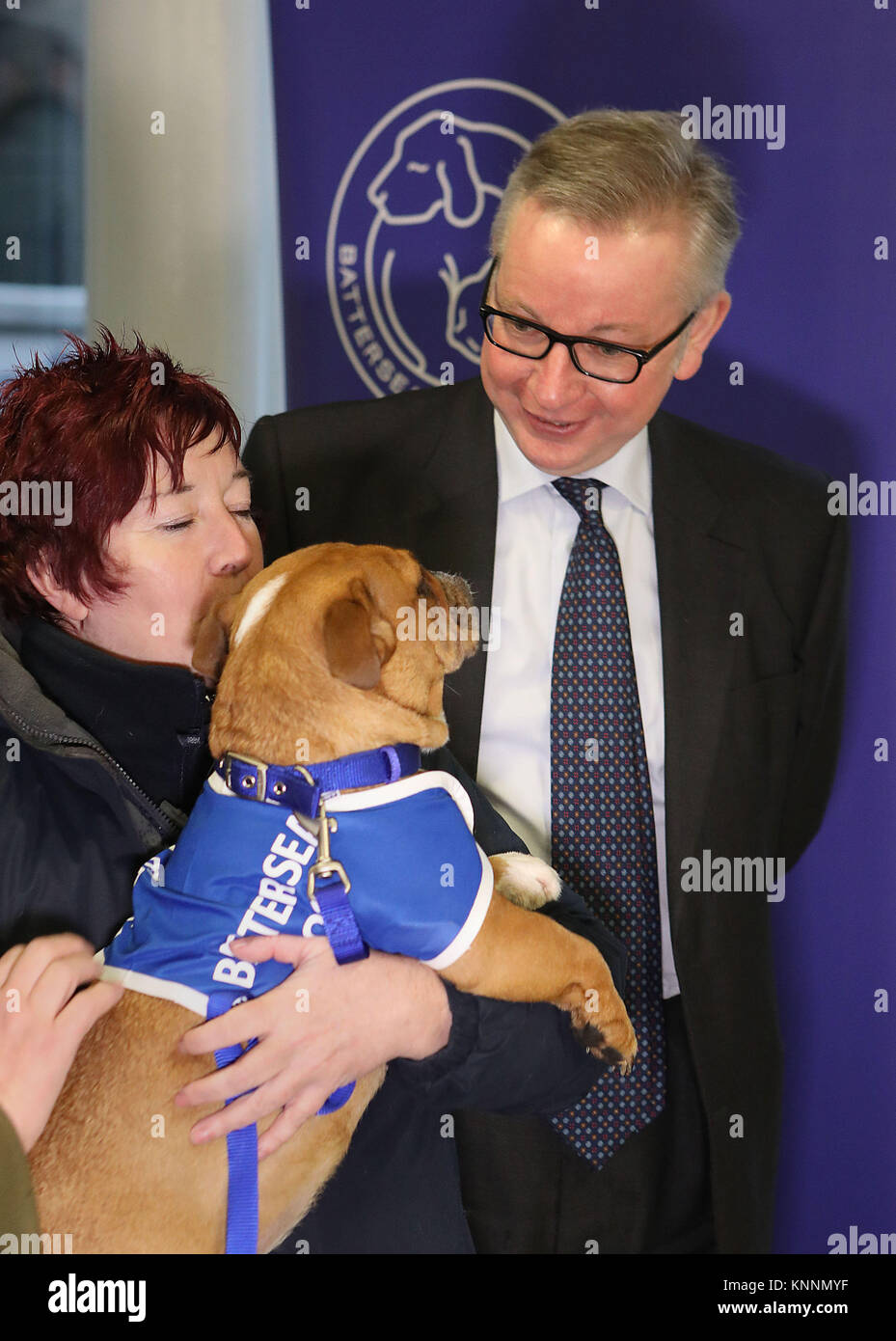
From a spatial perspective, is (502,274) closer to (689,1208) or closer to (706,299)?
(706,299)

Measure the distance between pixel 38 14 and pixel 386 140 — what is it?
1112 millimetres

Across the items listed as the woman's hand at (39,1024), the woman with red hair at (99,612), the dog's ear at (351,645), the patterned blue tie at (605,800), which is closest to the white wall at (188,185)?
the woman with red hair at (99,612)

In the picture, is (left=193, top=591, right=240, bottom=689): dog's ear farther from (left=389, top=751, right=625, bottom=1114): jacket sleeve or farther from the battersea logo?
the battersea logo

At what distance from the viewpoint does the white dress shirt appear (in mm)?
2150

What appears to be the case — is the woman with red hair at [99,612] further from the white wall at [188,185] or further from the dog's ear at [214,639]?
the white wall at [188,185]

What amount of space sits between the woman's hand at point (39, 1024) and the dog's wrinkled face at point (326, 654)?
1.14 ft

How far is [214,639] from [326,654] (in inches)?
8.1

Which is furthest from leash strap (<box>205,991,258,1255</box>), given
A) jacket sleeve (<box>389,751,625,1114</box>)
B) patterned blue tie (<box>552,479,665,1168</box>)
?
patterned blue tie (<box>552,479,665,1168</box>)

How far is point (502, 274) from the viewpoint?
6.48 ft

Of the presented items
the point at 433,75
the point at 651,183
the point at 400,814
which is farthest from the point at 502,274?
the point at 400,814

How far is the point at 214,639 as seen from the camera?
1.74m

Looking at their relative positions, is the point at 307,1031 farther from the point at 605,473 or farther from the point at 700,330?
the point at 700,330

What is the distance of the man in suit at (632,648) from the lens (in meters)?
2.04

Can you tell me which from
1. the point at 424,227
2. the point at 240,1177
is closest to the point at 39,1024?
the point at 240,1177
